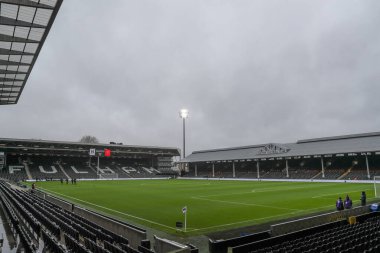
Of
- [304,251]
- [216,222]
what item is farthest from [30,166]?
[304,251]

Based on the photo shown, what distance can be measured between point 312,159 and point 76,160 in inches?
2514

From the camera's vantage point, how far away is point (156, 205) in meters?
24.7

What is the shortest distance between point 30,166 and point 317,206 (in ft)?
238

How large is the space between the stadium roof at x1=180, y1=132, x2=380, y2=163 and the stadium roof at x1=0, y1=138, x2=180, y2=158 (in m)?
18.6

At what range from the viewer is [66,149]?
77750 mm

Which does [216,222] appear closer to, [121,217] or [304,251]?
[121,217]

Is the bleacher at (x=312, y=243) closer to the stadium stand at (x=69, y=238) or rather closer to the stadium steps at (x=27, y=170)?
the stadium stand at (x=69, y=238)

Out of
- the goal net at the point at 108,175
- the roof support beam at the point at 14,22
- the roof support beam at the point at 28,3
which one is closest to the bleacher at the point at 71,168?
the goal net at the point at 108,175

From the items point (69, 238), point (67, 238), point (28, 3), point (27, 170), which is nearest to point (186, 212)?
point (67, 238)

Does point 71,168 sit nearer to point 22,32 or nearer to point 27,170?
point 27,170

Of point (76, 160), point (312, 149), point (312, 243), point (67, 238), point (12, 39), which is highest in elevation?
point (12, 39)

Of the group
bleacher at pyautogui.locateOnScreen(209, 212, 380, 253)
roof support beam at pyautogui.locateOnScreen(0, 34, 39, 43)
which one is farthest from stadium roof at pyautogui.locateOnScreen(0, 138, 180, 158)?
bleacher at pyautogui.locateOnScreen(209, 212, 380, 253)

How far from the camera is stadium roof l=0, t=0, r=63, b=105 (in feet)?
49.2

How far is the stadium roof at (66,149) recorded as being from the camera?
2803 inches
